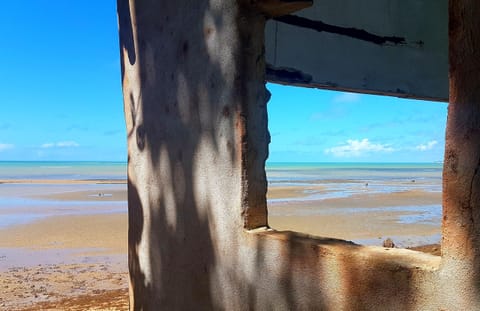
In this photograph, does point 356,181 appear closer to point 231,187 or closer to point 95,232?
point 95,232

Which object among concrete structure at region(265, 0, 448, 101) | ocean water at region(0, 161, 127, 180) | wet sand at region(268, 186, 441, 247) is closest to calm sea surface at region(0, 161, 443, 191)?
ocean water at region(0, 161, 127, 180)

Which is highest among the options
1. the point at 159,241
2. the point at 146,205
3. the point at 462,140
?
the point at 462,140

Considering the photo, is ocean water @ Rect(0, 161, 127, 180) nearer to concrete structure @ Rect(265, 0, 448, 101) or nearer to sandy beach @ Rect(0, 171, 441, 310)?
sandy beach @ Rect(0, 171, 441, 310)

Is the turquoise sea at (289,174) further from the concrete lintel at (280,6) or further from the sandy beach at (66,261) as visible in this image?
the concrete lintel at (280,6)

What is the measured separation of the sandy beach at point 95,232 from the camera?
667cm

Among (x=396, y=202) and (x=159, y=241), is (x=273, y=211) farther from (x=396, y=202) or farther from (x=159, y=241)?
(x=159, y=241)

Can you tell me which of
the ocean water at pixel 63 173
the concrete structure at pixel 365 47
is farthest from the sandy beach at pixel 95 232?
the ocean water at pixel 63 173

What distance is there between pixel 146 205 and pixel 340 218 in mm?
10642

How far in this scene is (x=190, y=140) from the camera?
118 inches

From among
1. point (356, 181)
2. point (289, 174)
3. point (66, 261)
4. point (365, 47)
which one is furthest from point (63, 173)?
point (365, 47)

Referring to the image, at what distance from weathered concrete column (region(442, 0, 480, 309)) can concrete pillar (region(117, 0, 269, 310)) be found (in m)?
1.06

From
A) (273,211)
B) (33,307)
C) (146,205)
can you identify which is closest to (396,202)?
(273,211)

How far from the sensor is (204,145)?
2867 millimetres

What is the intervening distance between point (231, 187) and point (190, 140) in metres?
0.48
